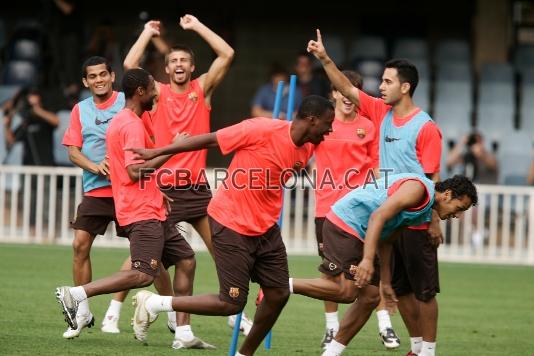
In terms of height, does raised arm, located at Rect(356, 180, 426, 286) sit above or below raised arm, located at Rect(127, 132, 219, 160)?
below

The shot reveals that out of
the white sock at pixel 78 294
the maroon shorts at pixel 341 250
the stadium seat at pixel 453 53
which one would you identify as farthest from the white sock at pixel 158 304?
the stadium seat at pixel 453 53

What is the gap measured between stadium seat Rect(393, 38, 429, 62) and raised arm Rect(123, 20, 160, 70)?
487 inches

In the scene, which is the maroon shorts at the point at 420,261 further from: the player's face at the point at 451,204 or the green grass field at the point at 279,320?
the green grass field at the point at 279,320

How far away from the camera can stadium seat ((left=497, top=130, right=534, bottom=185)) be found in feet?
67.9

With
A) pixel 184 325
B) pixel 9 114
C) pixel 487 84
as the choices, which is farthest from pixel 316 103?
pixel 487 84

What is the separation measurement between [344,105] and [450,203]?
8.26 ft

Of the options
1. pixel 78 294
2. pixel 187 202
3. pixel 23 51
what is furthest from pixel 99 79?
pixel 23 51

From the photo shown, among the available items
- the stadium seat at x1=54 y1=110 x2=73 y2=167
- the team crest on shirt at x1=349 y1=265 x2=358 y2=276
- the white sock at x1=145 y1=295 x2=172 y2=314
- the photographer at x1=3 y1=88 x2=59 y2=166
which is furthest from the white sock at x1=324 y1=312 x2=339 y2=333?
the stadium seat at x1=54 y1=110 x2=73 y2=167

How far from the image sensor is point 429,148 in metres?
9.87

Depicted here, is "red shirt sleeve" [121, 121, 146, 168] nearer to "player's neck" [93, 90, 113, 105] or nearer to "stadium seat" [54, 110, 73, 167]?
"player's neck" [93, 90, 113, 105]

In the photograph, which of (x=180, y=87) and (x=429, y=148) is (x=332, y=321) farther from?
(x=180, y=87)

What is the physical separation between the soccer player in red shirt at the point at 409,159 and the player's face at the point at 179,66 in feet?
5.45

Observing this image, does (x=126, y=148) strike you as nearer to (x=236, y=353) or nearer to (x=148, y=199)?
(x=148, y=199)

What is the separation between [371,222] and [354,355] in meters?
1.96
